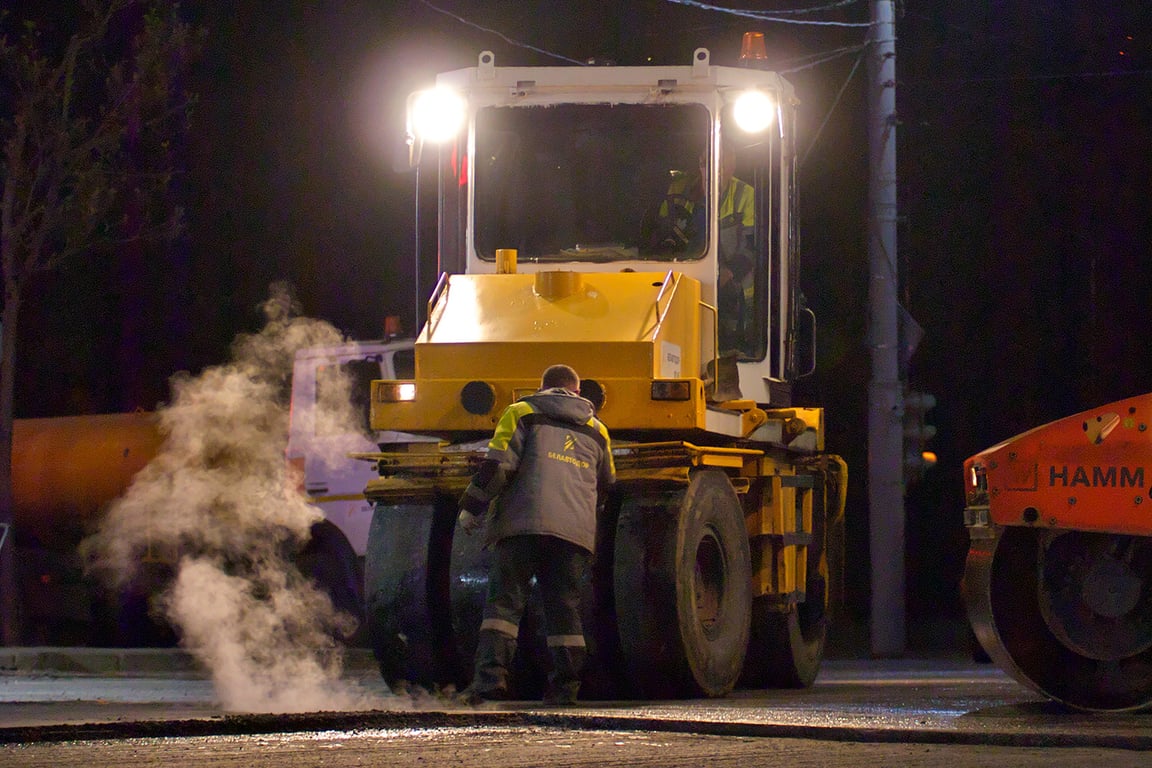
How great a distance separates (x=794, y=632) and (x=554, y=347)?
10.1ft

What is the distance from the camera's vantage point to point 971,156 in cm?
2083

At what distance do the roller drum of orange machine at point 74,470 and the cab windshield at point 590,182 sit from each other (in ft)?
24.4

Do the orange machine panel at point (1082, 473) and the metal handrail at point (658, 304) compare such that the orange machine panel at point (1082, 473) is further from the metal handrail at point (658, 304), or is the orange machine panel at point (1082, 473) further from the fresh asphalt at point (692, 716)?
the metal handrail at point (658, 304)

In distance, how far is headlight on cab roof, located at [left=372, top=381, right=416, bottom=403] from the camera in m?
9.33

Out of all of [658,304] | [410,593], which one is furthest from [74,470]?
[658,304]

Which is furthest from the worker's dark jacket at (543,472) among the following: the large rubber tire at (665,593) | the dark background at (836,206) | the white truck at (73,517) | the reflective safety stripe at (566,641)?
the dark background at (836,206)

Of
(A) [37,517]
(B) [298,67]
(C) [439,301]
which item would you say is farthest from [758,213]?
(B) [298,67]

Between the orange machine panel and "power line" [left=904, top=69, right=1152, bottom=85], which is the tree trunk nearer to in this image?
the orange machine panel

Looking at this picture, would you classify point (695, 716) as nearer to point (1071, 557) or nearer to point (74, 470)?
point (1071, 557)

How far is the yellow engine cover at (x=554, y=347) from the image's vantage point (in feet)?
30.0

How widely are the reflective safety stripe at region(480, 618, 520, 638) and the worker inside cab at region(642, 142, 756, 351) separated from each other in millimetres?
2521

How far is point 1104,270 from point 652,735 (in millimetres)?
14455

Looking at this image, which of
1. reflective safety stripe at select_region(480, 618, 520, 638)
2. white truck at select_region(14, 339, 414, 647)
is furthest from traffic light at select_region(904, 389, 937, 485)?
reflective safety stripe at select_region(480, 618, 520, 638)

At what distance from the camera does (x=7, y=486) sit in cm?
1541
